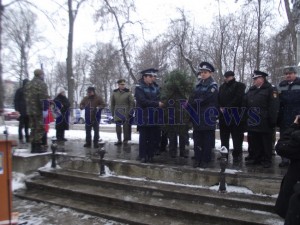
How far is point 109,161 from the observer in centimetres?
719

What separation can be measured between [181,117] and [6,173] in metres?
4.00

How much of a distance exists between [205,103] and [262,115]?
113cm

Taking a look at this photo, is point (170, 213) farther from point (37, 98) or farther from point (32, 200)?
point (37, 98)

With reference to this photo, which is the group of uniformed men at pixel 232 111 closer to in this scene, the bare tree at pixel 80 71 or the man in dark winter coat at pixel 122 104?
the man in dark winter coat at pixel 122 104

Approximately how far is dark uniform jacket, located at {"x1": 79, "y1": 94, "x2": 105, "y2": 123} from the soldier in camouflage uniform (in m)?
1.41

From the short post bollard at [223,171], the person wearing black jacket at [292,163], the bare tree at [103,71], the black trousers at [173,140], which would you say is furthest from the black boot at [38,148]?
the bare tree at [103,71]

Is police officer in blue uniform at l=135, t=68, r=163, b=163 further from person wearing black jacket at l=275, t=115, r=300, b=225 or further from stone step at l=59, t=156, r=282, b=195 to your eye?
person wearing black jacket at l=275, t=115, r=300, b=225

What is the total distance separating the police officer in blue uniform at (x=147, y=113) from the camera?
703cm

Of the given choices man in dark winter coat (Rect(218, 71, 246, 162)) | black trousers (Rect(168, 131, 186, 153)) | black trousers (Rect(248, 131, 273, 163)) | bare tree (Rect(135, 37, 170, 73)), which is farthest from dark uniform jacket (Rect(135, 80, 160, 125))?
Result: bare tree (Rect(135, 37, 170, 73))

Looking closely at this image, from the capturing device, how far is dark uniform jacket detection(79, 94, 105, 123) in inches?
369

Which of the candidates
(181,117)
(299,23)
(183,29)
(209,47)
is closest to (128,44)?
(183,29)

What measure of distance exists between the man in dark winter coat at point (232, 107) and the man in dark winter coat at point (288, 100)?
0.77 metres

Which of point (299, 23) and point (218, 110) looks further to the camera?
point (299, 23)

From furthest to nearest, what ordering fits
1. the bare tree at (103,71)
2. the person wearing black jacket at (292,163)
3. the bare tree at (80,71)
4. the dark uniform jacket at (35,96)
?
the bare tree at (80,71), the bare tree at (103,71), the dark uniform jacket at (35,96), the person wearing black jacket at (292,163)
